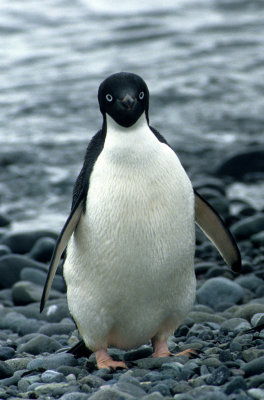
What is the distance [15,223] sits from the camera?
11047 mm

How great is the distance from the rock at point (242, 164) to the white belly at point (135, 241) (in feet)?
25.5

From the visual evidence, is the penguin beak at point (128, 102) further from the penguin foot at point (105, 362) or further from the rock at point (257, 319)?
the rock at point (257, 319)

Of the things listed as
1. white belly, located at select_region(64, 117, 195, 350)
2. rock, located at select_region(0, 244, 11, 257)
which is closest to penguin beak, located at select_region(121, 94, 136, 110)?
white belly, located at select_region(64, 117, 195, 350)

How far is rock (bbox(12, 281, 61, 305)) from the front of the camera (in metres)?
7.59

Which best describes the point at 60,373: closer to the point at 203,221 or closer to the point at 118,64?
the point at 203,221

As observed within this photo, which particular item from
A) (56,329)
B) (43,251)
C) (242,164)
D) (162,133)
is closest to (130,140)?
(56,329)

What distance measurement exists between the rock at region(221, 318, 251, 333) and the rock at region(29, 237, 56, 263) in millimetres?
3615

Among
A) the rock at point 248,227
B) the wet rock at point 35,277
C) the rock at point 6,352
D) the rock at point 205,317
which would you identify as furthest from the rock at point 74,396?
the rock at point 248,227

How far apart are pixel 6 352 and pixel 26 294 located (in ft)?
6.44

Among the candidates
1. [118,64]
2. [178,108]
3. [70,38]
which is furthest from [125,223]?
[70,38]

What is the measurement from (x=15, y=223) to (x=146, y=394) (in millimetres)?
7048

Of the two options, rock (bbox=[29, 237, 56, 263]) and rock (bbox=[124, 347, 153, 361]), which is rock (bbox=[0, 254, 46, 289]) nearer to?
rock (bbox=[29, 237, 56, 263])

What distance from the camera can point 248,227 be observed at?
9.40m

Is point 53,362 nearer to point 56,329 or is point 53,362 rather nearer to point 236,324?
point 56,329
